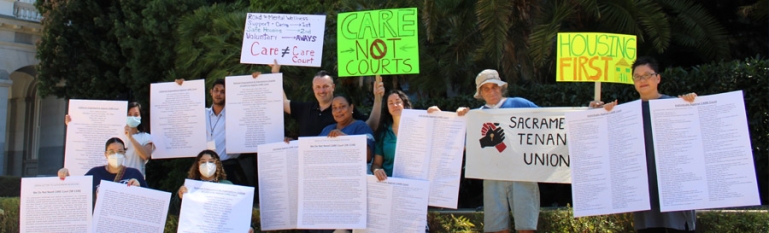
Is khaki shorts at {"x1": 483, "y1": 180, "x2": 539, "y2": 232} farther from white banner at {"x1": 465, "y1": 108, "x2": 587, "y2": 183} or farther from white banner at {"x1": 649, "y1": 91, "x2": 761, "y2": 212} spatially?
white banner at {"x1": 649, "y1": 91, "x2": 761, "y2": 212}

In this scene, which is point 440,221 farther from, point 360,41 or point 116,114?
point 116,114

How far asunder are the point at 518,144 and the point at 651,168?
1.10m

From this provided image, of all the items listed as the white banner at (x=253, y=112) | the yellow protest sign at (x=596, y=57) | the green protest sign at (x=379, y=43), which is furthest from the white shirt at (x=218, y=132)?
the yellow protest sign at (x=596, y=57)

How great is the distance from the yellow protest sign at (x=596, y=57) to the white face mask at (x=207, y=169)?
3.07 meters

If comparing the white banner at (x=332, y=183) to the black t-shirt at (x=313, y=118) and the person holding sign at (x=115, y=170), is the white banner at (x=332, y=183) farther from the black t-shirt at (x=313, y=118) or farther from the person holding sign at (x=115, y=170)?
the person holding sign at (x=115, y=170)

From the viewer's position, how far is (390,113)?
7.20 m

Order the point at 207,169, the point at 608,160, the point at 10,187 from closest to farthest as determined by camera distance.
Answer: the point at 608,160, the point at 207,169, the point at 10,187

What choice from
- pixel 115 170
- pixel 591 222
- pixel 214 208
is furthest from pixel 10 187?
pixel 591 222

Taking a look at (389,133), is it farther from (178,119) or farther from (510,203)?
(178,119)

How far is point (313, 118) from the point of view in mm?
7555

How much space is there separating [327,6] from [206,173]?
7795mm

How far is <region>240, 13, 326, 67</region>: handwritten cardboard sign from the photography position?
27.2 ft

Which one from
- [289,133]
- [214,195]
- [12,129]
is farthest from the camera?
[12,129]

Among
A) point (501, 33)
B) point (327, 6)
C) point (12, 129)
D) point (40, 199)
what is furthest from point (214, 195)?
point (12, 129)
